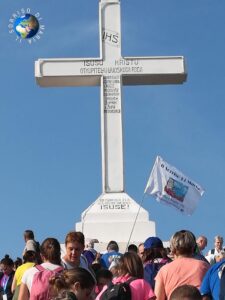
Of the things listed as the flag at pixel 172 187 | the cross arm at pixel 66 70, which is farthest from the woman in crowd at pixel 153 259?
the cross arm at pixel 66 70

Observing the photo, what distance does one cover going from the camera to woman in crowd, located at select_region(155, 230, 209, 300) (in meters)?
6.86

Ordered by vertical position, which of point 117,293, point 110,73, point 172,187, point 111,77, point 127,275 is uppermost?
point 110,73

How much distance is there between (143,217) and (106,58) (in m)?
4.57

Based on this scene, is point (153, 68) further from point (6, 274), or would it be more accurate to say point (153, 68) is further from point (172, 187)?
point (6, 274)

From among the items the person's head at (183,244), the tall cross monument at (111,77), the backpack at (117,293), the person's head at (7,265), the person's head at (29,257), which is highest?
the tall cross monument at (111,77)

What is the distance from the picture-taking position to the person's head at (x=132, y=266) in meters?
6.61

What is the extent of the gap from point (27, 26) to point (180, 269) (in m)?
16.0

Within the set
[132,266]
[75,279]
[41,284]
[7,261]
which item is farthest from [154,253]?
[7,261]

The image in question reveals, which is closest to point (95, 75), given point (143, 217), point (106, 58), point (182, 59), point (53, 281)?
point (106, 58)

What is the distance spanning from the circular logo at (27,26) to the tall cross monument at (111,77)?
5.83 feet

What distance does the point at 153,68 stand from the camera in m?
20.8

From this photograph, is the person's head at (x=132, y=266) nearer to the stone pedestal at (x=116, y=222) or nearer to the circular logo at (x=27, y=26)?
the stone pedestal at (x=116, y=222)

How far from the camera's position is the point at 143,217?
18.9m

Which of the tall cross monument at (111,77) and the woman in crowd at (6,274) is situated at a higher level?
the tall cross monument at (111,77)
